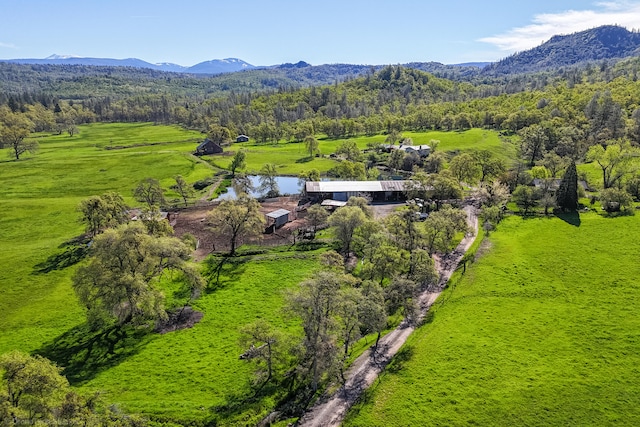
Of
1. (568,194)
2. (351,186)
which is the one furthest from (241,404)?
(568,194)

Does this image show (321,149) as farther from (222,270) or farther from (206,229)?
(222,270)

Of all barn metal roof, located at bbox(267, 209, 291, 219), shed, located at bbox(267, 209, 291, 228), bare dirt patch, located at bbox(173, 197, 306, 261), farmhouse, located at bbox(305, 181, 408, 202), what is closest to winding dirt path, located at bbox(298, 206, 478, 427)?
bare dirt patch, located at bbox(173, 197, 306, 261)

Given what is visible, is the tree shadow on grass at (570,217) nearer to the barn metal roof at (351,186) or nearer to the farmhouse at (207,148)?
the barn metal roof at (351,186)

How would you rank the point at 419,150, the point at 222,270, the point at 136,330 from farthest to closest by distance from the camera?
the point at 419,150 < the point at 222,270 < the point at 136,330

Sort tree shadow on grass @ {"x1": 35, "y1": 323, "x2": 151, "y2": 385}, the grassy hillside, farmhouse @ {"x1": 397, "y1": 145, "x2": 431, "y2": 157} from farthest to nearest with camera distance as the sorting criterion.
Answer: farmhouse @ {"x1": 397, "y1": 145, "x2": 431, "y2": 157}, the grassy hillside, tree shadow on grass @ {"x1": 35, "y1": 323, "x2": 151, "y2": 385}

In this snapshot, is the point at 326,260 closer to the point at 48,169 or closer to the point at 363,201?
the point at 363,201

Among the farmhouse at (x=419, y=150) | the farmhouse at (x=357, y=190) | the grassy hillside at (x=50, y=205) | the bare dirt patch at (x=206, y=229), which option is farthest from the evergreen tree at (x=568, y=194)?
the grassy hillside at (x=50, y=205)

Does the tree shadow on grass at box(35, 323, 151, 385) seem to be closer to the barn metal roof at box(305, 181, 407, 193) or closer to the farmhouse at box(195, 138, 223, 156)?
the barn metal roof at box(305, 181, 407, 193)
